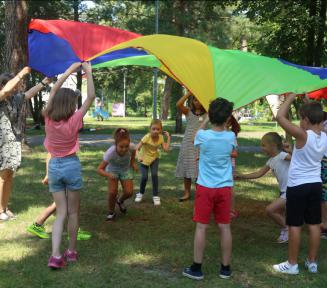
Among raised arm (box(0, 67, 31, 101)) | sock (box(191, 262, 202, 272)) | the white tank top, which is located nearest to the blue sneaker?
sock (box(191, 262, 202, 272))

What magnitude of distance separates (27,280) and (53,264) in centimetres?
25

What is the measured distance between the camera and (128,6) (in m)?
23.0

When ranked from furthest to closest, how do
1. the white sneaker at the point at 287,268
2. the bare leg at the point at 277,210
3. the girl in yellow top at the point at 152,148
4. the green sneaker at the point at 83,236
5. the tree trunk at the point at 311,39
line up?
the tree trunk at the point at 311,39
the girl in yellow top at the point at 152,148
the green sneaker at the point at 83,236
the bare leg at the point at 277,210
the white sneaker at the point at 287,268

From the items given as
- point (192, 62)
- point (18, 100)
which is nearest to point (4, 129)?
point (18, 100)

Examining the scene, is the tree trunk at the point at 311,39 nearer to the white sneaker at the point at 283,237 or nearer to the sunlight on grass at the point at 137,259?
the white sneaker at the point at 283,237

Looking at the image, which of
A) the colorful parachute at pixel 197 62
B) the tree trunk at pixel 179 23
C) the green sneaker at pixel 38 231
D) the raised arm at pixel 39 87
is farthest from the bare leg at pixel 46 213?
the tree trunk at pixel 179 23

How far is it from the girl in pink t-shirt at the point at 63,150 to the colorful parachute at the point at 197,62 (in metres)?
0.76

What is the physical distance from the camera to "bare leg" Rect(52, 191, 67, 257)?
12.7ft

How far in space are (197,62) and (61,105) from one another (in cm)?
140

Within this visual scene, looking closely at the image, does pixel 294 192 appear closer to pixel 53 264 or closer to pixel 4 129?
pixel 53 264

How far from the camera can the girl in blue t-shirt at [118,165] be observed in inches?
205

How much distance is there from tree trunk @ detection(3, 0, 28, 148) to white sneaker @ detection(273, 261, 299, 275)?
29.4 feet

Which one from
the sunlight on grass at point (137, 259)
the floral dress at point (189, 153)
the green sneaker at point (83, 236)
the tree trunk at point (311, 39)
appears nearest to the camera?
the sunlight on grass at point (137, 259)

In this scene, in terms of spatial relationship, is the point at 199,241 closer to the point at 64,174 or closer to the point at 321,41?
the point at 64,174
